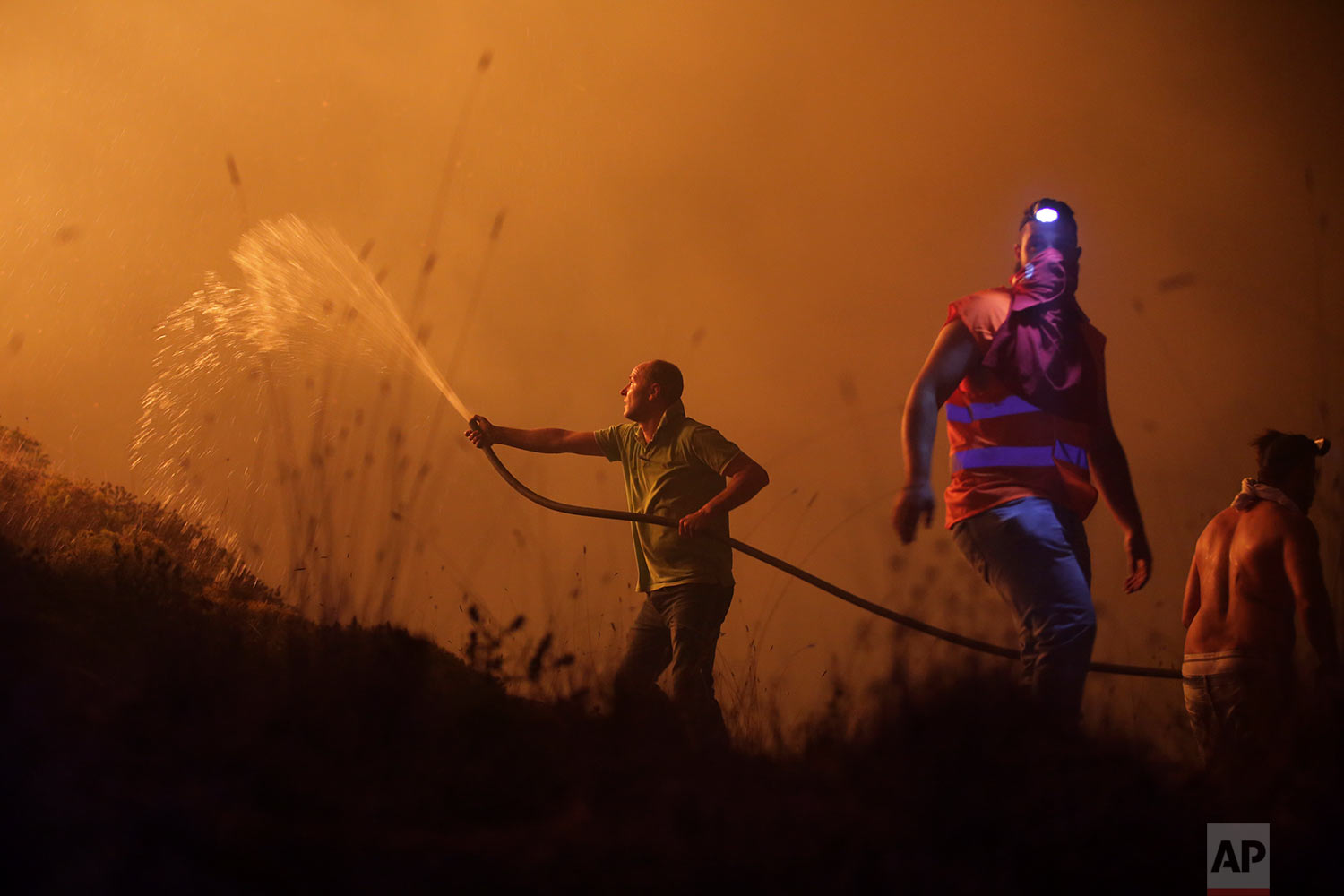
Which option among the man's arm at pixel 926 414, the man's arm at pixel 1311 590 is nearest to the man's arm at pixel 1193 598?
the man's arm at pixel 1311 590

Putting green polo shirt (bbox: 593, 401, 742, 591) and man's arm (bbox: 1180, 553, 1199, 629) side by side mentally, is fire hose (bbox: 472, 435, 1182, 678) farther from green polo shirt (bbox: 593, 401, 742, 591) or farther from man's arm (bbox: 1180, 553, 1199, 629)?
man's arm (bbox: 1180, 553, 1199, 629)

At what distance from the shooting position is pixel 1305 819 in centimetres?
230

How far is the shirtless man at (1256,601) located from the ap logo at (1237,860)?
2.06ft

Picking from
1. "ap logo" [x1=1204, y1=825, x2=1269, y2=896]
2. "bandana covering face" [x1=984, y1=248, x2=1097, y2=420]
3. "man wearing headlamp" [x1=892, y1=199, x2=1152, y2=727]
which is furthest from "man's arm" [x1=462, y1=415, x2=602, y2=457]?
"ap logo" [x1=1204, y1=825, x2=1269, y2=896]

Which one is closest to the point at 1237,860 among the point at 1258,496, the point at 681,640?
the point at 1258,496

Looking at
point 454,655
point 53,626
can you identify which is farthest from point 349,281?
point 53,626

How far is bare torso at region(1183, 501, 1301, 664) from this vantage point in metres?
3.15

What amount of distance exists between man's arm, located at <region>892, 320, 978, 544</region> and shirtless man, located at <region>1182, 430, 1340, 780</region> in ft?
3.89

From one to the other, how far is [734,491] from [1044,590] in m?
1.44

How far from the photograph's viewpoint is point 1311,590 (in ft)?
9.95

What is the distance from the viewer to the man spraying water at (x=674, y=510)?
3.76m

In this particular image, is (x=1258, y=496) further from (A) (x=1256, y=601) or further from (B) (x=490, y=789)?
(B) (x=490, y=789)

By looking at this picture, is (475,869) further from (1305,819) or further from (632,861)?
(1305,819)

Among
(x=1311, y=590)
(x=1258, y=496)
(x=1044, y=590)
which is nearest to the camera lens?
(x=1044, y=590)
